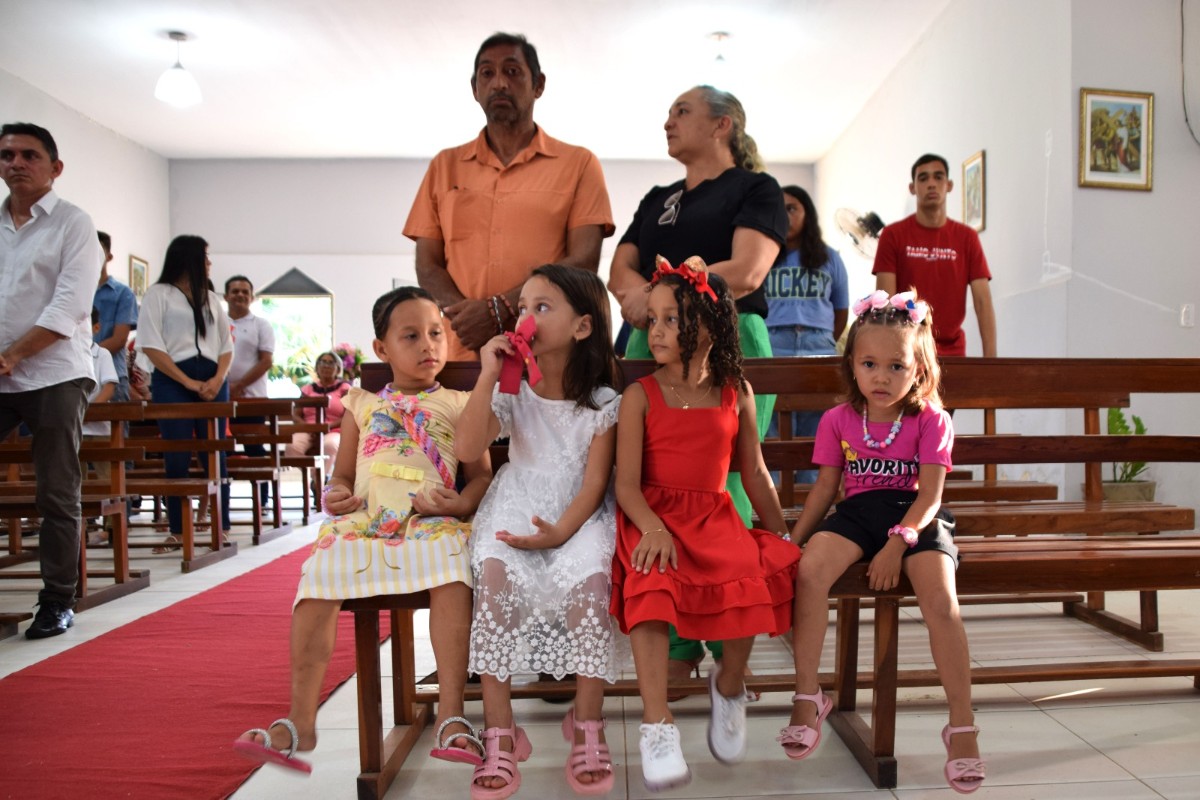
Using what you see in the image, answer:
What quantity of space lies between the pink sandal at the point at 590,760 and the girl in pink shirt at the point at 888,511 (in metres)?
0.34

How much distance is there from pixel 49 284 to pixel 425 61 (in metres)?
5.13

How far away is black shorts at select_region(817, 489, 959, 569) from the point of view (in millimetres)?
1843

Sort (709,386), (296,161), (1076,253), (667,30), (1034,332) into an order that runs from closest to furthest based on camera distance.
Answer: (709,386), (1076,253), (1034,332), (667,30), (296,161)

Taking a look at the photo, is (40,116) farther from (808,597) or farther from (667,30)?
(808,597)

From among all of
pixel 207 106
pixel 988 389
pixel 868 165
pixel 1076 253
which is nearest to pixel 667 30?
pixel 868 165

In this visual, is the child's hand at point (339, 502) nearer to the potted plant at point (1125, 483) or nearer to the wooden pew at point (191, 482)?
the wooden pew at point (191, 482)

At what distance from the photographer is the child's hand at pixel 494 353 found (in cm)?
188

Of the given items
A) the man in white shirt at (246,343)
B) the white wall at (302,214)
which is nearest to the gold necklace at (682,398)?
the man in white shirt at (246,343)

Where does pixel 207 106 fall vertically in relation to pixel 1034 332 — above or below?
above

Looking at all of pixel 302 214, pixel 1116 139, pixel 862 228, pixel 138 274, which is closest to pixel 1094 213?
pixel 1116 139

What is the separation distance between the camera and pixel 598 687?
1715 millimetres

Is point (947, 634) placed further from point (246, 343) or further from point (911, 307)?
point (246, 343)

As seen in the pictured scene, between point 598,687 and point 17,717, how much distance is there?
1.56m

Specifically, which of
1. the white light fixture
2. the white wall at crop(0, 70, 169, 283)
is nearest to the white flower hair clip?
the white light fixture
